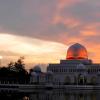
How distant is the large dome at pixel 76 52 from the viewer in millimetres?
161000

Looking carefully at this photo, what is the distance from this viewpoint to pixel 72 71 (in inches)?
6142

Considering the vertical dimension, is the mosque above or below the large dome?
below

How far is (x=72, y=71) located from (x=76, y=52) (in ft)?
26.8

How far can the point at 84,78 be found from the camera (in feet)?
494

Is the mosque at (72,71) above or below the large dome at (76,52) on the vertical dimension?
below

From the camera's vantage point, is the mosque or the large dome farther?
the large dome

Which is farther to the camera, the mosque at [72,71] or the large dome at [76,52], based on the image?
the large dome at [76,52]

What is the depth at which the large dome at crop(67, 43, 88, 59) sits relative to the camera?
16100cm

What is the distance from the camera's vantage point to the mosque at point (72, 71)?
152000mm

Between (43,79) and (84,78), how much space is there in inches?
550

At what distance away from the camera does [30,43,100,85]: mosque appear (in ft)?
499

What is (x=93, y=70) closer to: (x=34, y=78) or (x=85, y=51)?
(x=85, y=51)

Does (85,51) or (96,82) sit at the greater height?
(85,51)

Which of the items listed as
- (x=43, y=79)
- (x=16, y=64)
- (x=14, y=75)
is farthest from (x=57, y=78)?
(x=14, y=75)
